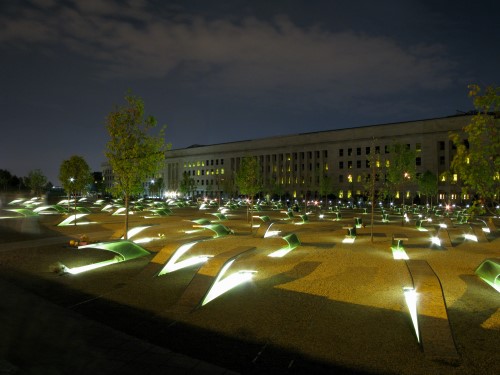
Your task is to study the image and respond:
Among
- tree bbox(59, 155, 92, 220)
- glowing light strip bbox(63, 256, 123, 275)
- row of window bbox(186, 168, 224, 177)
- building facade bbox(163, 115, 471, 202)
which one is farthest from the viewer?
row of window bbox(186, 168, 224, 177)

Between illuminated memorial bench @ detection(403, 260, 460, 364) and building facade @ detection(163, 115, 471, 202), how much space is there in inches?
2263

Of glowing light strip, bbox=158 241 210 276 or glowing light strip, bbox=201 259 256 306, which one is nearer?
glowing light strip, bbox=201 259 256 306

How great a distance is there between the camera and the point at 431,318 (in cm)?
698

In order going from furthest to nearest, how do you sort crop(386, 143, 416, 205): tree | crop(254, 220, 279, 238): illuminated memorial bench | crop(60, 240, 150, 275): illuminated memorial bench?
1. crop(386, 143, 416, 205): tree
2. crop(254, 220, 279, 238): illuminated memorial bench
3. crop(60, 240, 150, 275): illuminated memorial bench

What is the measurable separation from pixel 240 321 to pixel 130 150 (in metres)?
12.7

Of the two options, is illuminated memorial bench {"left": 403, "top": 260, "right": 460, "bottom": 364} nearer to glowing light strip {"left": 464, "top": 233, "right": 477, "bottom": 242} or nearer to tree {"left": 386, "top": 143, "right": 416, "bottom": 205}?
glowing light strip {"left": 464, "top": 233, "right": 477, "bottom": 242}

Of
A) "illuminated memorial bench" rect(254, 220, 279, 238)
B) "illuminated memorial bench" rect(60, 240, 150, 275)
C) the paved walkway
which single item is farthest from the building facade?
the paved walkway

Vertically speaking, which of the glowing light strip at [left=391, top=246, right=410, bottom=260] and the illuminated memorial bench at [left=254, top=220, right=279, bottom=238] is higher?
the illuminated memorial bench at [left=254, top=220, right=279, bottom=238]

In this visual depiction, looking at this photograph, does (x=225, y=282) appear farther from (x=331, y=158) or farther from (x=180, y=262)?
(x=331, y=158)

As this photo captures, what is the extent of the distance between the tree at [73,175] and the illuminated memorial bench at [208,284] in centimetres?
2788

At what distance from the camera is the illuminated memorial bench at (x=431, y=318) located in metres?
6.20

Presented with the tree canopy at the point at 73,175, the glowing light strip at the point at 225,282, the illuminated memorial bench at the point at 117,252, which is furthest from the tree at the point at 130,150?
the tree canopy at the point at 73,175

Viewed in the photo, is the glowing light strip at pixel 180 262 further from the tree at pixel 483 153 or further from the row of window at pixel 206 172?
the row of window at pixel 206 172

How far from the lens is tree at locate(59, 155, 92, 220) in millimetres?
34250
